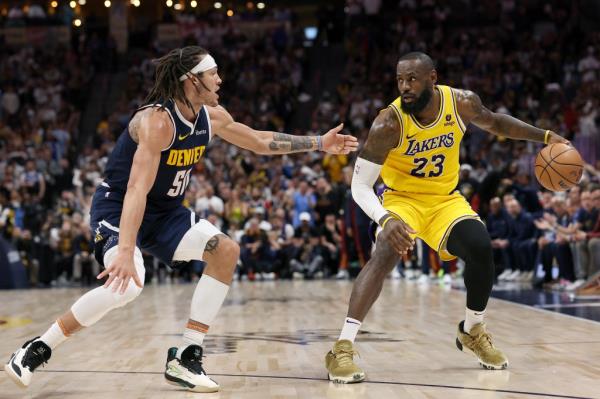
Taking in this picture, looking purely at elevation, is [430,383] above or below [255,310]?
above

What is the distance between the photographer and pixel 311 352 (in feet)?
20.8

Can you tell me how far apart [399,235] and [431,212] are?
2.30 feet

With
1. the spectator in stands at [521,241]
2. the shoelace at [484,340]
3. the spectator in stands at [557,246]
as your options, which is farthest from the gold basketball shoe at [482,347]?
the spectator in stands at [521,241]

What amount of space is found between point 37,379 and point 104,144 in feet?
53.5

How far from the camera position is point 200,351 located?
4992 mm

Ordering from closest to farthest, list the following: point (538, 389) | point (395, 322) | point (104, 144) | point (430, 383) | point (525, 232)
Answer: point (538, 389)
point (430, 383)
point (395, 322)
point (525, 232)
point (104, 144)

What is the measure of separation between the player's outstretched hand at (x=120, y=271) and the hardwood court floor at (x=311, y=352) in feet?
1.92

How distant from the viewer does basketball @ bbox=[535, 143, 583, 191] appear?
19.5ft

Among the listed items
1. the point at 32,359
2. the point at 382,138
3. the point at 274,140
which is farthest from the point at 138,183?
the point at 382,138

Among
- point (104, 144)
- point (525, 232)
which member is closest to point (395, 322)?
point (525, 232)

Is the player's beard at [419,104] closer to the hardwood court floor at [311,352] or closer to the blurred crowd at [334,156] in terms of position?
the hardwood court floor at [311,352]

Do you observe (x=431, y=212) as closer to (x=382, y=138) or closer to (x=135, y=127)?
(x=382, y=138)

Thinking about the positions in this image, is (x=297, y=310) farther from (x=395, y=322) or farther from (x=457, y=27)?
(x=457, y=27)

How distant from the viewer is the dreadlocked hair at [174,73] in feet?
16.5
